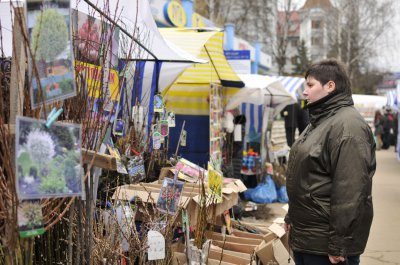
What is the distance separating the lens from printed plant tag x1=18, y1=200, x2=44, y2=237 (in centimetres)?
168

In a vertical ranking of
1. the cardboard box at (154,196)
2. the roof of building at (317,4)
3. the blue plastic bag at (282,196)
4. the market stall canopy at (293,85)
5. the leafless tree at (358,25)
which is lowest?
the blue plastic bag at (282,196)

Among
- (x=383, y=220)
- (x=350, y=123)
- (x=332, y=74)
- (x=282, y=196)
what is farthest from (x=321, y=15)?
(x=350, y=123)

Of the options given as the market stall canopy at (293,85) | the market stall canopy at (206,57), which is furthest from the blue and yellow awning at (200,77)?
the market stall canopy at (293,85)

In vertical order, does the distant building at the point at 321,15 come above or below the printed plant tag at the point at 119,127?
above

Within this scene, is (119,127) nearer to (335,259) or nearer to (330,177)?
(330,177)

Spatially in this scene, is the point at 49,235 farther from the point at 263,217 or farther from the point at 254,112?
the point at 254,112

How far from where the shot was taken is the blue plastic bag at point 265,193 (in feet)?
27.7

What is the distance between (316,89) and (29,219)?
1738mm

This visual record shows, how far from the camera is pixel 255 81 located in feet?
29.2

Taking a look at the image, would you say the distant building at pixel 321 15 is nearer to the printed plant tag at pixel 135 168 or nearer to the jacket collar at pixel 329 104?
the printed plant tag at pixel 135 168

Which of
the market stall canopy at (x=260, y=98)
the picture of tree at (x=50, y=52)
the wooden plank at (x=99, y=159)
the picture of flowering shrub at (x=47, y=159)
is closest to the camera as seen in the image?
the picture of flowering shrub at (x=47, y=159)

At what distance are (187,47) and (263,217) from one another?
2.90 meters

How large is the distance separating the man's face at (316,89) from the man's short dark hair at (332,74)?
0.02 m

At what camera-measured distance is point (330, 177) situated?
265cm
